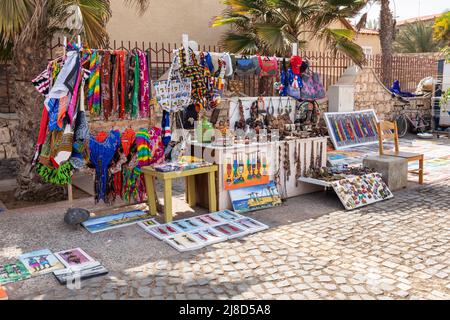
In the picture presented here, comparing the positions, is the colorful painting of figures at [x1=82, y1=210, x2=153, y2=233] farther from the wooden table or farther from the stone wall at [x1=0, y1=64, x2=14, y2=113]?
the stone wall at [x1=0, y1=64, x2=14, y2=113]

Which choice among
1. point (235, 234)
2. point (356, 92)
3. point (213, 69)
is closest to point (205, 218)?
point (235, 234)

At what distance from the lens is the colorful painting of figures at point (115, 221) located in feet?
16.0

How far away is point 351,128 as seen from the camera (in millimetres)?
10070

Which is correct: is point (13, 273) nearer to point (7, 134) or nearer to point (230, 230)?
point (230, 230)

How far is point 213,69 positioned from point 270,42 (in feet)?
10.8

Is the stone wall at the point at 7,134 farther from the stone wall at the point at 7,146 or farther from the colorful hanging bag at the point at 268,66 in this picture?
the colorful hanging bag at the point at 268,66

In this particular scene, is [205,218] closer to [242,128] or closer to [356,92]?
[242,128]

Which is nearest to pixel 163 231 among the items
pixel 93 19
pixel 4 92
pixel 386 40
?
pixel 93 19

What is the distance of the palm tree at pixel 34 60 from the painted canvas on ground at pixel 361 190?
3.90 metres

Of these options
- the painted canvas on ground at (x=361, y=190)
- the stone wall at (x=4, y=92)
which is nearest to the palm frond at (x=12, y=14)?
the stone wall at (x=4, y=92)

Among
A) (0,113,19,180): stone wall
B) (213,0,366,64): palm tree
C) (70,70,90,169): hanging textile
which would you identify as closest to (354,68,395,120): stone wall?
(213,0,366,64): palm tree

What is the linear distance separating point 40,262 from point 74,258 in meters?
0.29

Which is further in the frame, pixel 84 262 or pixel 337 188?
pixel 337 188

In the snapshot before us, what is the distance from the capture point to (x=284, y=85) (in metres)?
6.85
